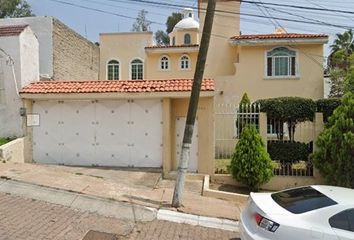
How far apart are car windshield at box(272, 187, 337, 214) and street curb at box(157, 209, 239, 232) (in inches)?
80.5

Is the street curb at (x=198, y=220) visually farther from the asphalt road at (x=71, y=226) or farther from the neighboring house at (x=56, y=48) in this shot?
the neighboring house at (x=56, y=48)

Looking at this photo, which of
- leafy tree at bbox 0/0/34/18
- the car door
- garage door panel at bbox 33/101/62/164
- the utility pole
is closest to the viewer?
the car door

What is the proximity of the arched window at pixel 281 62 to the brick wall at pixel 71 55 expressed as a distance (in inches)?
413

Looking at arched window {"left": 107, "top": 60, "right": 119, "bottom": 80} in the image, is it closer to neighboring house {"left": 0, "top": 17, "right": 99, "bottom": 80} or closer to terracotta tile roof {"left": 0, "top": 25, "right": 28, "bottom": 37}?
neighboring house {"left": 0, "top": 17, "right": 99, "bottom": 80}

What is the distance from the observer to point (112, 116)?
13.3 meters

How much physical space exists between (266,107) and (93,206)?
6.94 metres

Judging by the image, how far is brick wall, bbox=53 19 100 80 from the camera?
18.0 metres

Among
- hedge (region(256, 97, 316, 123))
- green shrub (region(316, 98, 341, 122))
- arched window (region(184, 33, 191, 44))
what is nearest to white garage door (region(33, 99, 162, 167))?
hedge (region(256, 97, 316, 123))

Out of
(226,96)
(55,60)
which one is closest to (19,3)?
(55,60)

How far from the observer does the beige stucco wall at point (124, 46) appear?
2880 cm

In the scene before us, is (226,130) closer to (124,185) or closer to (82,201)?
(124,185)

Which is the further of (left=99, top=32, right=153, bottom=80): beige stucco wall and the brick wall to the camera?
Result: (left=99, top=32, right=153, bottom=80): beige stucco wall

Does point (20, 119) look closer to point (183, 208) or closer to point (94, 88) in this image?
point (94, 88)

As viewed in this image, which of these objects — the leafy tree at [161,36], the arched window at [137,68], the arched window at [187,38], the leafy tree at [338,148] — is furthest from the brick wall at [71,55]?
the leafy tree at [161,36]
